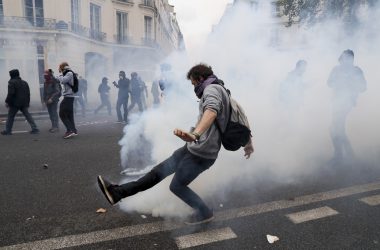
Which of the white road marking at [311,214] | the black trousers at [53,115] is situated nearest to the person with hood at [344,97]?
the white road marking at [311,214]

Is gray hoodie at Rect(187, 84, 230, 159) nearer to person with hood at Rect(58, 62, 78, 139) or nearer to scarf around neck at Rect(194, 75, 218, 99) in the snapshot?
scarf around neck at Rect(194, 75, 218, 99)

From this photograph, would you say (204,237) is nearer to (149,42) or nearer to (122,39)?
(122,39)

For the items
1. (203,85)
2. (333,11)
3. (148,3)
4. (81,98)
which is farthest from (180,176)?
(148,3)

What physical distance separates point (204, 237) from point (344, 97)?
353 centimetres

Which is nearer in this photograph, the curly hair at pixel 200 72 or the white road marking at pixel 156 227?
the white road marking at pixel 156 227

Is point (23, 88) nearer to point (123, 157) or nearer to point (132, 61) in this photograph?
point (123, 157)

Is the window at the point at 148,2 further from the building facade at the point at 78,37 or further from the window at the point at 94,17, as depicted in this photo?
the window at the point at 94,17

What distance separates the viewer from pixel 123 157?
16.8 feet

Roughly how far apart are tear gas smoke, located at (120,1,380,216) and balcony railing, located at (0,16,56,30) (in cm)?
1472

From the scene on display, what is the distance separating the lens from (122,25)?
28.3 meters

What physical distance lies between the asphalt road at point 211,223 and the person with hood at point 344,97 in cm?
50

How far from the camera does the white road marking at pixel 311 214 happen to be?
316 cm

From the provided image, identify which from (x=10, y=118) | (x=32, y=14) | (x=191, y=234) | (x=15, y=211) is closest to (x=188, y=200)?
(x=191, y=234)

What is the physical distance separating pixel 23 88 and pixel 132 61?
20.4 m
